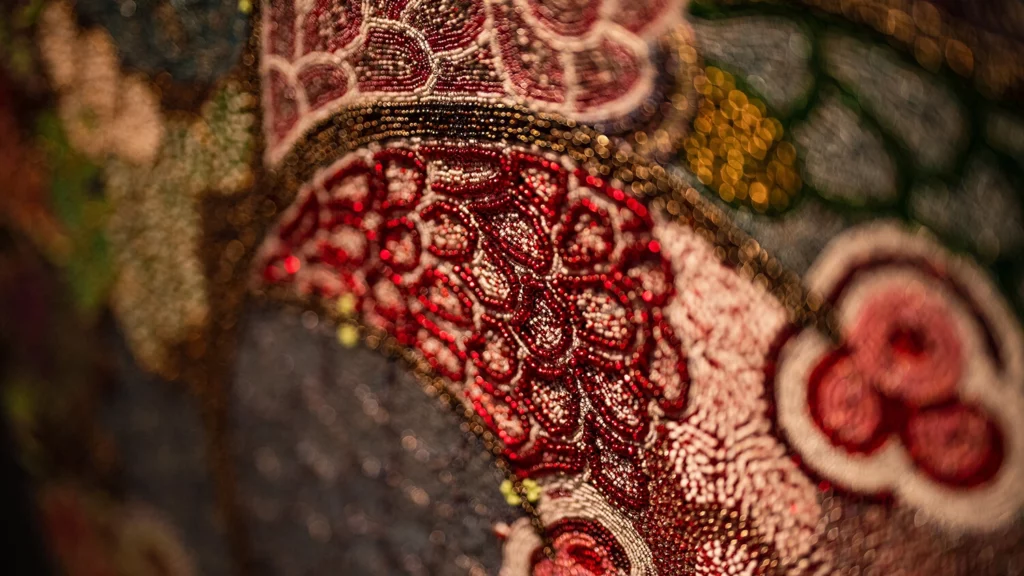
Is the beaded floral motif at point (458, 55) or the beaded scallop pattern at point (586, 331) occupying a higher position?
the beaded floral motif at point (458, 55)

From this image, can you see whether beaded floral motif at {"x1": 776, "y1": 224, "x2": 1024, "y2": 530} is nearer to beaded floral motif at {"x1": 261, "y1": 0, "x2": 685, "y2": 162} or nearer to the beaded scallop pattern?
the beaded scallop pattern

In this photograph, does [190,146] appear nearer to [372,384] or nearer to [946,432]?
[372,384]

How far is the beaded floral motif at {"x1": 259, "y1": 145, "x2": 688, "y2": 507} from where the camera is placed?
406mm

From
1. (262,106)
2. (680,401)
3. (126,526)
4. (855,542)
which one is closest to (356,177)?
(262,106)

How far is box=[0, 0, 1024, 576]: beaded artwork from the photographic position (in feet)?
1.04

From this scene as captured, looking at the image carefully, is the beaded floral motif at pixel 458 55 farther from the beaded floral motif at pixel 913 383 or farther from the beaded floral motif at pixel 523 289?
the beaded floral motif at pixel 913 383

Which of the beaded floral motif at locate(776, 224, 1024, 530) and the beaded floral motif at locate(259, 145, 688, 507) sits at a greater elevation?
the beaded floral motif at locate(776, 224, 1024, 530)

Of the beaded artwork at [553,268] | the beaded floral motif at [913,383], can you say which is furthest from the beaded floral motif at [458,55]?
the beaded floral motif at [913,383]

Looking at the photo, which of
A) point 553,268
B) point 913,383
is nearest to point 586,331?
point 553,268

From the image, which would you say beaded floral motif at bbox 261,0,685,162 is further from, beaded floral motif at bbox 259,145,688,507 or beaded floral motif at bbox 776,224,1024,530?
beaded floral motif at bbox 776,224,1024,530

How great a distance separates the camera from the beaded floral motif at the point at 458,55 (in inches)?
14.7

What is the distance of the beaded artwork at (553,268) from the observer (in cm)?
32

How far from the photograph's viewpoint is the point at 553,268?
429 millimetres

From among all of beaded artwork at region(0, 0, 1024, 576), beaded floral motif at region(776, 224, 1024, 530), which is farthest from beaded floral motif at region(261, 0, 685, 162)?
beaded floral motif at region(776, 224, 1024, 530)
